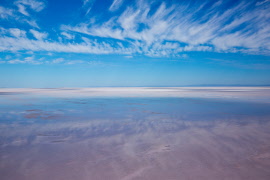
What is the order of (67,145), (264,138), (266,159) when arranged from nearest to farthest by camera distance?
(266,159)
(67,145)
(264,138)

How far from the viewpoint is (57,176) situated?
2.41 meters

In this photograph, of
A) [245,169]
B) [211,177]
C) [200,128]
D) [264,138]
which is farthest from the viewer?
[200,128]

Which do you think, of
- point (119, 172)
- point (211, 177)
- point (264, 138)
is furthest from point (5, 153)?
point (264, 138)

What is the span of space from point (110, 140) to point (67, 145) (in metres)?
1.00

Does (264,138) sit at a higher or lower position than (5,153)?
lower

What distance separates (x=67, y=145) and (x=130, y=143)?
1457 millimetres

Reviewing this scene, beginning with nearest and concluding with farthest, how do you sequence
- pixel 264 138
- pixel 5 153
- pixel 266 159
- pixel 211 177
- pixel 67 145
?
pixel 211 177 → pixel 266 159 → pixel 5 153 → pixel 67 145 → pixel 264 138

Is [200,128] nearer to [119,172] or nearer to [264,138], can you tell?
[264,138]

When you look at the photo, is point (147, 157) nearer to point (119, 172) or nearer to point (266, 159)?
point (119, 172)

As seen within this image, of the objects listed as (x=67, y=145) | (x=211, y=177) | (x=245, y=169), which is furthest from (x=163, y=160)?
(x=67, y=145)

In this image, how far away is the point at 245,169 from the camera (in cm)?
253

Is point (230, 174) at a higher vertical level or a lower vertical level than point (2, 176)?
lower

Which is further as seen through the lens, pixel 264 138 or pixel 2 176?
pixel 264 138

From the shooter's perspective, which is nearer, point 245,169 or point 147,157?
point 245,169
